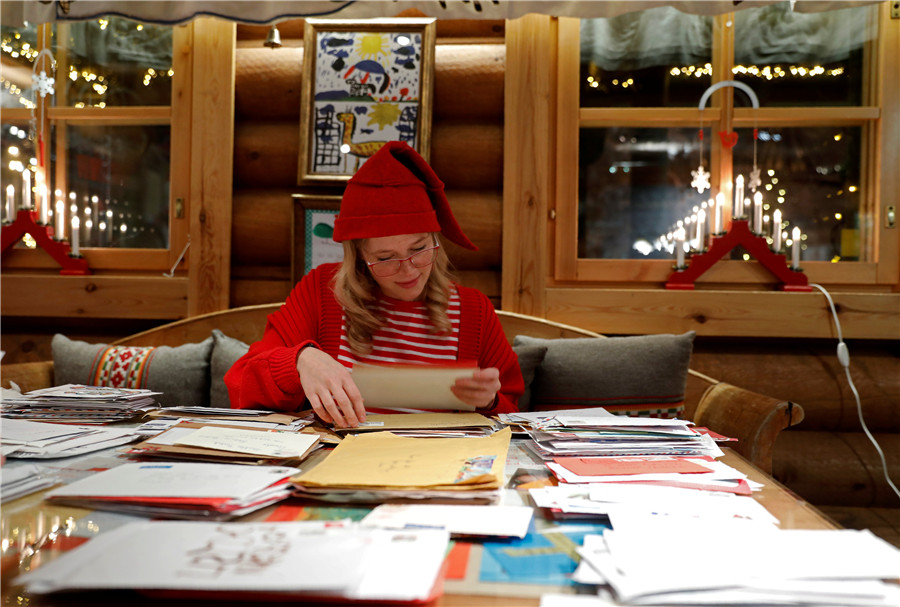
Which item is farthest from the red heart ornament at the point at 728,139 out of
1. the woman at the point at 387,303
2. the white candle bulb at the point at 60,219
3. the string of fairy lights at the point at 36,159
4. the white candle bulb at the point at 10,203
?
the white candle bulb at the point at 10,203

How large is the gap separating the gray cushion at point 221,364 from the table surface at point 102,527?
1413 mm

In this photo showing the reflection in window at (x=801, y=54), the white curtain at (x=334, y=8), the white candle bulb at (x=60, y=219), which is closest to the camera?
the white curtain at (x=334, y=8)

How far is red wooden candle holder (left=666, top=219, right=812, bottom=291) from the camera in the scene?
9.36 feet

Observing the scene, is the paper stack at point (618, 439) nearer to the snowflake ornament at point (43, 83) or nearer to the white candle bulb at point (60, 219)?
the white candle bulb at point (60, 219)

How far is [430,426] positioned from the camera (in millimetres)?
1354

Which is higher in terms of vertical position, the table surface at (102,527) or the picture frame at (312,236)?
the picture frame at (312,236)

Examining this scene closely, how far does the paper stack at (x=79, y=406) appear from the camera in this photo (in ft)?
4.92

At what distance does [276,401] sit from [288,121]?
5.94 feet

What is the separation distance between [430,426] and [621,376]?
Result: 3.92 feet

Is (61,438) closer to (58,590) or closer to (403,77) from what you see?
(58,590)

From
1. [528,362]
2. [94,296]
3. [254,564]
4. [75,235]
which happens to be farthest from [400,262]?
[75,235]

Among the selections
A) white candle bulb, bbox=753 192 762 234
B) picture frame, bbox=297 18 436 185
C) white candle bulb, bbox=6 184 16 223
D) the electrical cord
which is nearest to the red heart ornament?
white candle bulb, bbox=753 192 762 234

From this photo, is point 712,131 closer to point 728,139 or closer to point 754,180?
point 728,139

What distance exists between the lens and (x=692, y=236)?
9.77 feet
